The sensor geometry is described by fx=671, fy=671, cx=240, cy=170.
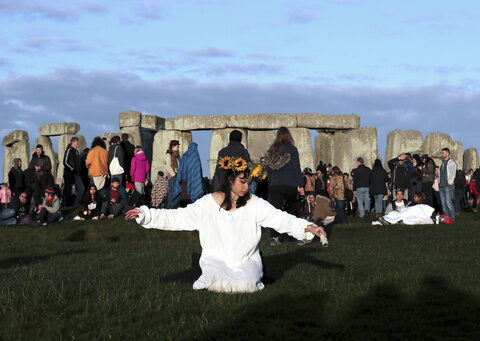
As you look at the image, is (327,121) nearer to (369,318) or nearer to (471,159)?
(471,159)

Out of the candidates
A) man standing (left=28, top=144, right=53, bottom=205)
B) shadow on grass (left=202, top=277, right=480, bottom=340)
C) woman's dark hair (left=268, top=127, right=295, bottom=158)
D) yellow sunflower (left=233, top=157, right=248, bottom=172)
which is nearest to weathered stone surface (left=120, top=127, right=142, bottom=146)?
man standing (left=28, top=144, right=53, bottom=205)

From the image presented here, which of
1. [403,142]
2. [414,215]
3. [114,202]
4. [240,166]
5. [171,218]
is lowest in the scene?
[414,215]

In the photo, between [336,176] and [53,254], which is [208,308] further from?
[336,176]

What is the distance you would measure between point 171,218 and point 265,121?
77.8 ft

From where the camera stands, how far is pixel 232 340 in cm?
518

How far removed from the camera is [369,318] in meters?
5.93

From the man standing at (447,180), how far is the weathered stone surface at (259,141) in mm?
13027

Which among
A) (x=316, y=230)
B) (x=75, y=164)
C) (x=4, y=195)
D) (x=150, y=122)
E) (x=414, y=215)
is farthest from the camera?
(x=150, y=122)

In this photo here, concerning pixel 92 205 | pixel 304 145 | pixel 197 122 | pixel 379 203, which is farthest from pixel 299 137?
pixel 92 205

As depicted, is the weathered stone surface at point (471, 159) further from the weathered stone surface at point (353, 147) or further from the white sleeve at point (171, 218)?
the white sleeve at point (171, 218)

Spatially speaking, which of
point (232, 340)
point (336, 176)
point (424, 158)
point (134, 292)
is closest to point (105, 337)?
point (232, 340)

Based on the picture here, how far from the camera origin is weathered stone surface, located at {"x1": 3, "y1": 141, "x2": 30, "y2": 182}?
37.1 metres

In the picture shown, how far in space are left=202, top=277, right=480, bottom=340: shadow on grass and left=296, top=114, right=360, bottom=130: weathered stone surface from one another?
945 inches

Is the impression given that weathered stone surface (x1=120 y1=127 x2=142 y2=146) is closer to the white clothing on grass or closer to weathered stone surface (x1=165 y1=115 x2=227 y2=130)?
weathered stone surface (x1=165 y1=115 x2=227 y2=130)
